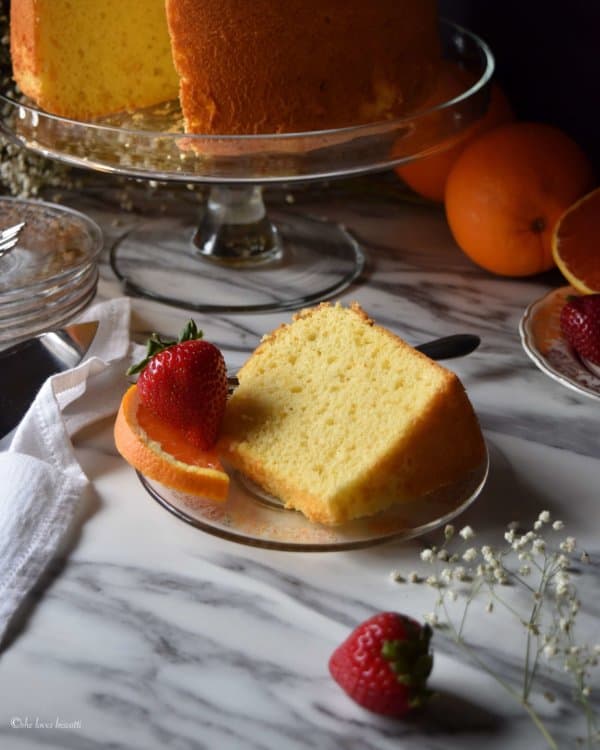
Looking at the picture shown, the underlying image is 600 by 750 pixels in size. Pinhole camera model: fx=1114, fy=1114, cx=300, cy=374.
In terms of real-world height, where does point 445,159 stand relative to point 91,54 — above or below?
below

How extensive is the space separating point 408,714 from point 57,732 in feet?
0.87

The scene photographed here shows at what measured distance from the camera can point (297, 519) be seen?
103cm

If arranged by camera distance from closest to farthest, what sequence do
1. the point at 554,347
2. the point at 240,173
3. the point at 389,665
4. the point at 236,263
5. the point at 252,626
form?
the point at 389,665, the point at 252,626, the point at 240,173, the point at 554,347, the point at 236,263

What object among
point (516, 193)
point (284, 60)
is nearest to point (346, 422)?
point (284, 60)

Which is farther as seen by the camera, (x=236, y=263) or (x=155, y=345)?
(x=236, y=263)

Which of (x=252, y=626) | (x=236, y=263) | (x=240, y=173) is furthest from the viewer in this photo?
(x=236, y=263)

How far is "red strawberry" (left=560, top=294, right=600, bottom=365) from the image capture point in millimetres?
1274

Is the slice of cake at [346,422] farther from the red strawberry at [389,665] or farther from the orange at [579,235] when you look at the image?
the orange at [579,235]

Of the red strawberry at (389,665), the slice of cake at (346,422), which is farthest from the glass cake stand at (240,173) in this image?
the red strawberry at (389,665)

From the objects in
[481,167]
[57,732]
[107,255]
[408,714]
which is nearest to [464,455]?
[408,714]

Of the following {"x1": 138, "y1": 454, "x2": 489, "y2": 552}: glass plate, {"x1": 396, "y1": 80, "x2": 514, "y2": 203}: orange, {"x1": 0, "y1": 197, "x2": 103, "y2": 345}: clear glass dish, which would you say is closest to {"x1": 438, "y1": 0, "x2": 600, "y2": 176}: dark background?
{"x1": 396, "y1": 80, "x2": 514, "y2": 203}: orange

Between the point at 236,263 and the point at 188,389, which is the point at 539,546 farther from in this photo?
the point at 236,263

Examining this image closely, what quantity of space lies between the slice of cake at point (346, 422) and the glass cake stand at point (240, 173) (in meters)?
0.20

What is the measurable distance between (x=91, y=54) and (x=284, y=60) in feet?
0.90
